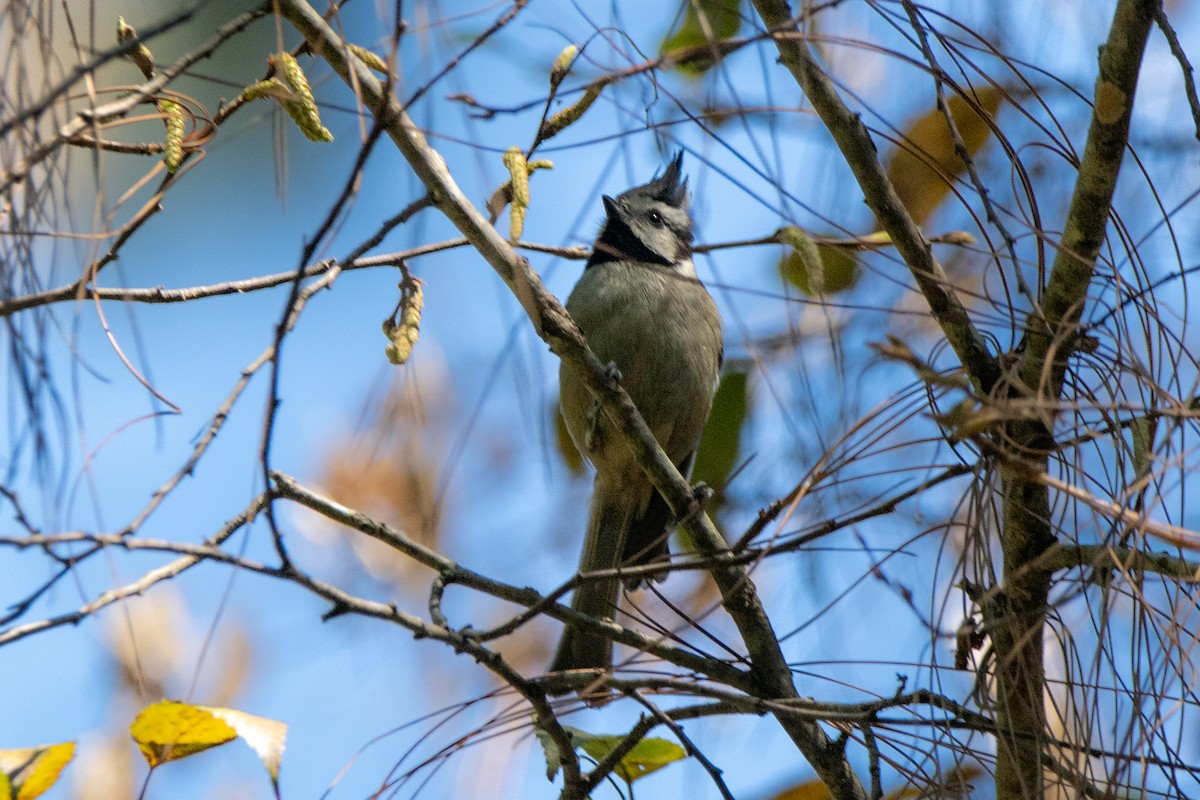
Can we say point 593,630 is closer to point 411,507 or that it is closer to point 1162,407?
point 1162,407

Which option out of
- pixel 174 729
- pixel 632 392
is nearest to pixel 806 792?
pixel 632 392

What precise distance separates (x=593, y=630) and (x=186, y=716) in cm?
97

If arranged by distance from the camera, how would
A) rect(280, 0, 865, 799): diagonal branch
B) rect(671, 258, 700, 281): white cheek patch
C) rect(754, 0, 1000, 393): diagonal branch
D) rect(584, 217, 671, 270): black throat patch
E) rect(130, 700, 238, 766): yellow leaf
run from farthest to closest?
1. rect(671, 258, 700, 281): white cheek patch
2. rect(584, 217, 671, 270): black throat patch
3. rect(754, 0, 1000, 393): diagonal branch
4. rect(280, 0, 865, 799): diagonal branch
5. rect(130, 700, 238, 766): yellow leaf

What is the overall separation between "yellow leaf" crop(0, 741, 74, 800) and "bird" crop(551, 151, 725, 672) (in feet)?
7.19

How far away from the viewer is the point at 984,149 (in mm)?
3635

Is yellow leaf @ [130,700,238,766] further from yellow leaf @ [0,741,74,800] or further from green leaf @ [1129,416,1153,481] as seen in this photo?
green leaf @ [1129,416,1153,481]

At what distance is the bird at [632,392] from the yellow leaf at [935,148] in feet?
2.63

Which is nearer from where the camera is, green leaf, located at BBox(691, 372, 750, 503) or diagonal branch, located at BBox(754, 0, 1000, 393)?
diagonal branch, located at BBox(754, 0, 1000, 393)

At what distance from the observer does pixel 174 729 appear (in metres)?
1.76

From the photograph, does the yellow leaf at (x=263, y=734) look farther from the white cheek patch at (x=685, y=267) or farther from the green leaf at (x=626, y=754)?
the white cheek patch at (x=685, y=267)

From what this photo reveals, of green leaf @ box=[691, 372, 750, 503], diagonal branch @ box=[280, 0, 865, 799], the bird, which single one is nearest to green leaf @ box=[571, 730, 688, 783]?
diagonal branch @ box=[280, 0, 865, 799]

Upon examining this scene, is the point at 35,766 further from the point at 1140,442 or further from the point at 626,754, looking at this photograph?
the point at 1140,442

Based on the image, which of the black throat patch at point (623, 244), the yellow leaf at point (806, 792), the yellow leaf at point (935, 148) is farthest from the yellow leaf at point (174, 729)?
the black throat patch at point (623, 244)

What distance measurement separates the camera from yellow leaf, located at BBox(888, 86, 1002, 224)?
3.42 m
